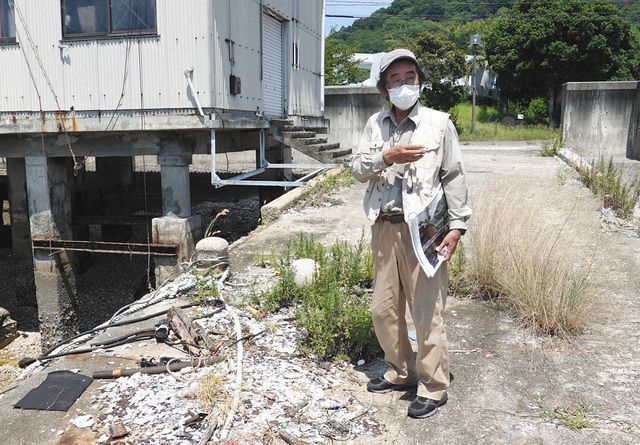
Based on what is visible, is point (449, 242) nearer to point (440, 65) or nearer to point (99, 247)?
point (99, 247)

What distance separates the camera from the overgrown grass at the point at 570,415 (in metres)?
3.26

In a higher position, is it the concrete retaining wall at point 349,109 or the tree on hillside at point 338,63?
the tree on hillside at point 338,63

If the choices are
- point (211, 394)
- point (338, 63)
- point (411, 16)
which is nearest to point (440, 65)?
point (338, 63)

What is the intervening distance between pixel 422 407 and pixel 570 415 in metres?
0.85

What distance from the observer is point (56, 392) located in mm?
3662

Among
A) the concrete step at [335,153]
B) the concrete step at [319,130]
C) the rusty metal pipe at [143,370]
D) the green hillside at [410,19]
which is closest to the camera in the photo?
the rusty metal pipe at [143,370]

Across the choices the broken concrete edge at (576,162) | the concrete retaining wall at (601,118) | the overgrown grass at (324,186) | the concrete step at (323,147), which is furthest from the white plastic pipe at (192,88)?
the concrete retaining wall at (601,118)

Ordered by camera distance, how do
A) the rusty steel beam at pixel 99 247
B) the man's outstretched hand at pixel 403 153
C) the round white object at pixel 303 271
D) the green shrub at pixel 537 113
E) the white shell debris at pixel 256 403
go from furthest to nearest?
1. the green shrub at pixel 537 113
2. the rusty steel beam at pixel 99 247
3. the round white object at pixel 303 271
4. the white shell debris at pixel 256 403
5. the man's outstretched hand at pixel 403 153

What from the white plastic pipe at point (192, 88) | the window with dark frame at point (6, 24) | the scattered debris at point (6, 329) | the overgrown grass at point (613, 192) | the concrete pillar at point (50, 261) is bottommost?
the scattered debris at point (6, 329)

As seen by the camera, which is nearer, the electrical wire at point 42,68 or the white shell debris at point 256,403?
the white shell debris at point 256,403

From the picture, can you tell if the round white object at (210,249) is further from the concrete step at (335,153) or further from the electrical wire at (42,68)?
the concrete step at (335,153)

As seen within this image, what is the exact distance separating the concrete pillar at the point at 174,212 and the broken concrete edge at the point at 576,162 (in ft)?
21.7

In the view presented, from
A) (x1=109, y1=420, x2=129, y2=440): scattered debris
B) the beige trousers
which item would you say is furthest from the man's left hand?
(x1=109, y1=420, x2=129, y2=440): scattered debris

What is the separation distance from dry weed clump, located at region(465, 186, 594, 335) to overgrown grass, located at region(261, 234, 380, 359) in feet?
3.58
